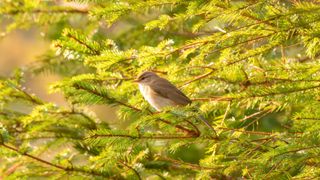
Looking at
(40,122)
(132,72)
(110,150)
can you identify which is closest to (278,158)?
(110,150)

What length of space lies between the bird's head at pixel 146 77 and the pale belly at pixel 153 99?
41 millimetres

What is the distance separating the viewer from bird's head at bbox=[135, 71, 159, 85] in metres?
4.85

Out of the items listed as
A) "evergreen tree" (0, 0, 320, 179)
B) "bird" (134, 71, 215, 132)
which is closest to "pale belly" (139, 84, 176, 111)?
"bird" (134, 71, 215, 132)

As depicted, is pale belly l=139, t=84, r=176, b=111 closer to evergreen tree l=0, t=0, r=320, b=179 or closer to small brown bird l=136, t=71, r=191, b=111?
small brown bird l=136, t=71, r=191, b=111

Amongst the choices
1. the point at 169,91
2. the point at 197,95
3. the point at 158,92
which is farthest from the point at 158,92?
the point at 197,95

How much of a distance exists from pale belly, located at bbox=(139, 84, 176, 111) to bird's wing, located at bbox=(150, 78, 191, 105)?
46mm

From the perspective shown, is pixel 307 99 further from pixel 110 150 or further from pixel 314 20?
pixel 110 150

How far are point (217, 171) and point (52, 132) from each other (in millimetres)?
1957

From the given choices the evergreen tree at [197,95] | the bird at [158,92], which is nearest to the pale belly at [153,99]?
the bird at [158,92]

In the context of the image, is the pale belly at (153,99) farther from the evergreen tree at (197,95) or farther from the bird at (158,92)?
the evergreen tree at (197,95)

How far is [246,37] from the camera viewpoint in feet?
13.6

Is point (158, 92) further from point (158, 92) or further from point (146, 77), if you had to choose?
point (146, 77)

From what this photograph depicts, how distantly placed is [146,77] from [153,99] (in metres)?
0.26

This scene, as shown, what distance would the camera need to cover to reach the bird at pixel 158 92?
4.85 m
